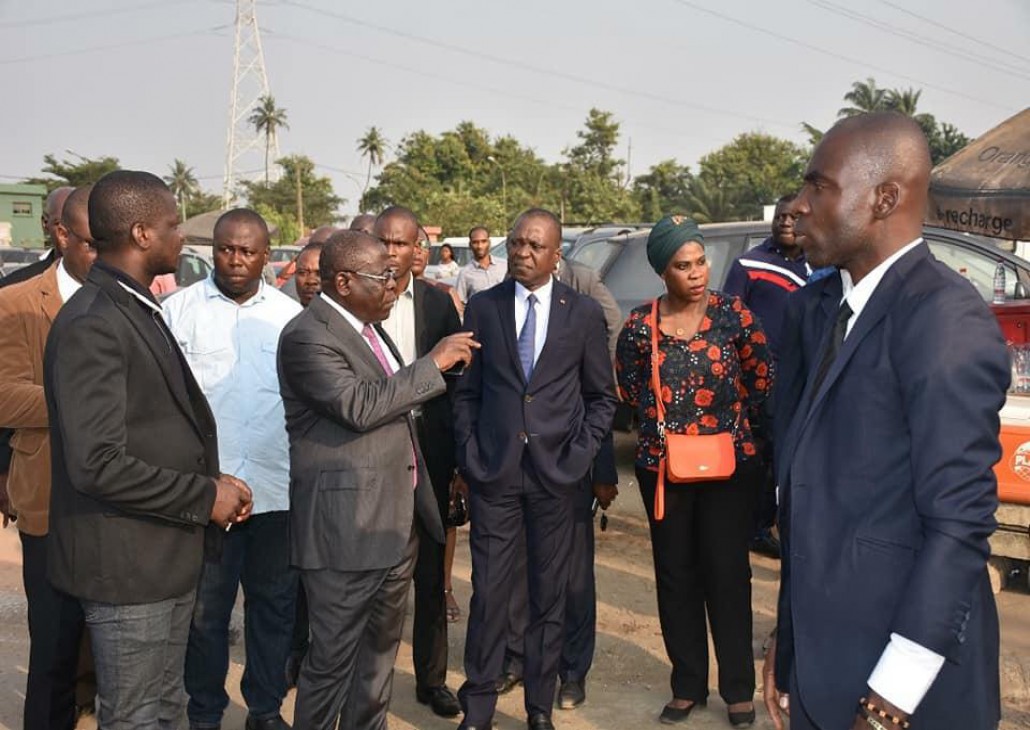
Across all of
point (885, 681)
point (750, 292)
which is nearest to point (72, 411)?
point (885, 681)

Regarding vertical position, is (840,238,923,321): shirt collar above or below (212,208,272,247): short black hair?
below

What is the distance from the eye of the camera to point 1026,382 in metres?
5.79

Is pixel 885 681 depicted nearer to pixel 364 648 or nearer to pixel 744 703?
pixel 364 648

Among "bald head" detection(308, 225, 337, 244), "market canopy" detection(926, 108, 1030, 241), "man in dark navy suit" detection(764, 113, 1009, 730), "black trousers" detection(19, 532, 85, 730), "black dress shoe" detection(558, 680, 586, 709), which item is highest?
"market canopy" detection(926, 108, 1030, 241)

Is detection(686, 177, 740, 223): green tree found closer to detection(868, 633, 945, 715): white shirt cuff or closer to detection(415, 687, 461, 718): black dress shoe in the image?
detection(415, 687, 461, 718): black dress shoe

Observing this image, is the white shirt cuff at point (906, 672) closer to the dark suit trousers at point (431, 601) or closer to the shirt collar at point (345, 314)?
the shirt collar at point (345, 314)

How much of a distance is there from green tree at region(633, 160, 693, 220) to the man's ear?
49941 mm

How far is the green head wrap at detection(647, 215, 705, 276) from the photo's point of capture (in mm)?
4395

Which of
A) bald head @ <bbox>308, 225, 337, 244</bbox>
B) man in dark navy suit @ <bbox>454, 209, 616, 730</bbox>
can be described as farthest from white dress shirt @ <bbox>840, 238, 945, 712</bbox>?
bald head @ <bbox>308, 225, 337, 244</bbox>

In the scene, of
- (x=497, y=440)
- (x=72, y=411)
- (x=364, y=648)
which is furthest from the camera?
(x=497, y=440)

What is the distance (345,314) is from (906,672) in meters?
2.29

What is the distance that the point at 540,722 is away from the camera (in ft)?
14.1

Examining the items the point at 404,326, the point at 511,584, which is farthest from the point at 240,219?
the point at 511,584

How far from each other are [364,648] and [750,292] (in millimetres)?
3191
